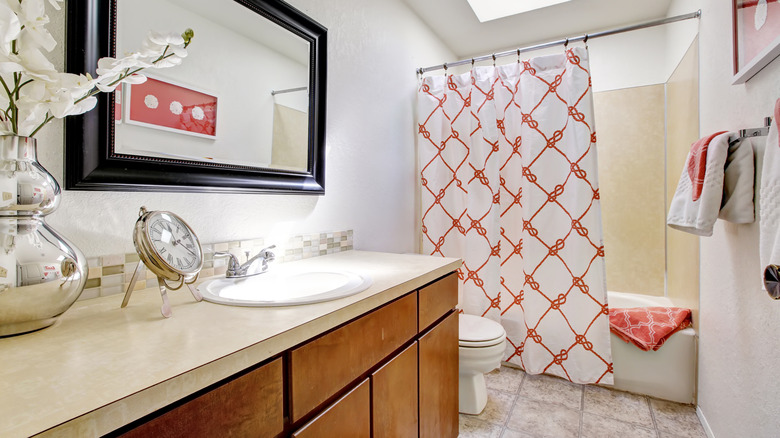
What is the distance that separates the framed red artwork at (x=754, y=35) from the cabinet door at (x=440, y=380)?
1.30m

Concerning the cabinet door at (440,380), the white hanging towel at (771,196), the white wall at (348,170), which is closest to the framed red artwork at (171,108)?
the white wall at (348,170)

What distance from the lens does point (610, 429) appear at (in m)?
1.72

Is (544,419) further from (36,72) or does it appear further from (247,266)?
(36,72)

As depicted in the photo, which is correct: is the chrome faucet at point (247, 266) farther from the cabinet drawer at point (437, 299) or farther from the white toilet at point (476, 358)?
the white toilet at point (476, 358)

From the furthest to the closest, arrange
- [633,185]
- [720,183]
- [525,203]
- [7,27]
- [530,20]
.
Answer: [633,185] < [530,20] < [525,203] < [720,183] < [7,27]

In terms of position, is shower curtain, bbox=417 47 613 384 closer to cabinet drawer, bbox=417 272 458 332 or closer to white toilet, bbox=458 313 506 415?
white toilet, bbox=458 313 506 415

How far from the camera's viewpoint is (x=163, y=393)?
0.50 meters

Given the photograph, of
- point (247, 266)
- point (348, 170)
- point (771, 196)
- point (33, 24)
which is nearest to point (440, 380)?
point (247, 266)

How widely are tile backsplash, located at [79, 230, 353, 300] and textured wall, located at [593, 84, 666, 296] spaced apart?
2206 mm

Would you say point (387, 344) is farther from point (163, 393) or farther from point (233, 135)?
point (233, 135)

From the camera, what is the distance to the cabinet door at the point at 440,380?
1282mm

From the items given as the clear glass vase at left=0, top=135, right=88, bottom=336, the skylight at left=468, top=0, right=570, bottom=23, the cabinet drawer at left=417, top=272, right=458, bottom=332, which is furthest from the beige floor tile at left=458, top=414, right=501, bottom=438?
the skylight at left=468, top=0, right=570, bottom=23

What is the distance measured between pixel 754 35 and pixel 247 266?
178 cm

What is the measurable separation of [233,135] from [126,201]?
1.33 feet
